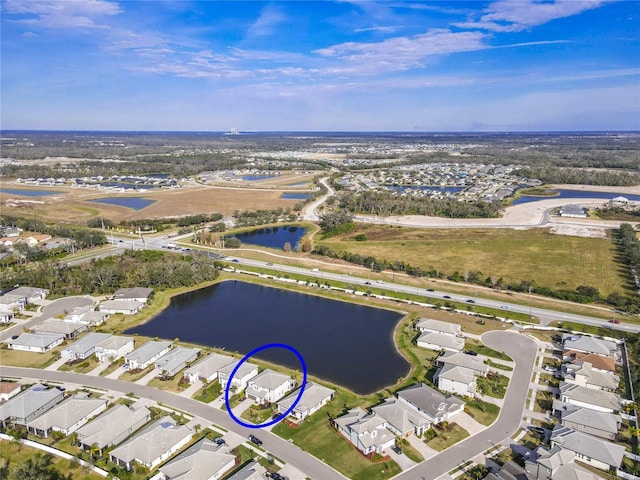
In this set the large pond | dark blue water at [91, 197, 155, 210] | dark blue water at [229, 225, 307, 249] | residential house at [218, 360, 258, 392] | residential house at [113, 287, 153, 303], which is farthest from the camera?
dark blue water at [91, 197, 155, 210]

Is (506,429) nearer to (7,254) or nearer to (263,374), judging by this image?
(263,374)

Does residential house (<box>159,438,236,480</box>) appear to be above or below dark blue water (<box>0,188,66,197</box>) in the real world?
below

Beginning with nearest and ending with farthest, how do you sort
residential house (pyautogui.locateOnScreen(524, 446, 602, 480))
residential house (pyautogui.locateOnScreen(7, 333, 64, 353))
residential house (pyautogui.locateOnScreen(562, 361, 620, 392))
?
residential house (pyautogui.locateOnScreen(524, 446, 602, 480))
residential house (pyautogui.locateOnScreen(562, 361, 620, 392))
residential house (pyautogui.locateOnScreen(7, 333, 64, 353))

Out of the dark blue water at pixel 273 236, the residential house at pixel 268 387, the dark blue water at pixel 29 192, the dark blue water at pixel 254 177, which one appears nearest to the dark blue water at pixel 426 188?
the dark blue water at pixel 254 177

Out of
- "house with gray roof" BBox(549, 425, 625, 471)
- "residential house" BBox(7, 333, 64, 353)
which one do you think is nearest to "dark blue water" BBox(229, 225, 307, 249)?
"residential house" BBox(7, 333, 64, 353)

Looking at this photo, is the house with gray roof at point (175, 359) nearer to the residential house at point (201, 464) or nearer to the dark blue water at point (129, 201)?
the residential house at point (201, 464)

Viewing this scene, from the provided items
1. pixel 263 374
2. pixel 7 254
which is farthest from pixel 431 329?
pixel 7 254

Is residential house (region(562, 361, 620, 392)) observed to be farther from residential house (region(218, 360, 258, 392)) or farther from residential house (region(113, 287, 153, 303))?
residential house (region(113, 287, 153, 303))
